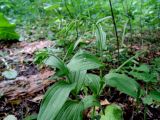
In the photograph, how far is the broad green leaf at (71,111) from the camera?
1023mm

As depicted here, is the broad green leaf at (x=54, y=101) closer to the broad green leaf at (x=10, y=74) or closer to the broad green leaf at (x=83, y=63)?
the broad green leaf at (x=83, y=63)

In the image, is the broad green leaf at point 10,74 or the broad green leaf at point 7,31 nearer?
the broad green leaf at point 10,74

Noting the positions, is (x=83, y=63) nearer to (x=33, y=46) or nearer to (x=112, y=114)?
(x=112, y=114)

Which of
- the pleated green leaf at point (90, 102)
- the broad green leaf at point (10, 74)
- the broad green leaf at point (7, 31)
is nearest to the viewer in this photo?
the pleated green leaf at point (90, 102)

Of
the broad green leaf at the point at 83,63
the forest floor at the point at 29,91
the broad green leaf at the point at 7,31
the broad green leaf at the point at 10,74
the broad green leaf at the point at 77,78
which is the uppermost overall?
the broad green leaf at the point at 7,31

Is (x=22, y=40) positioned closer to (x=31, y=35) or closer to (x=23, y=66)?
(x=31, y=35)

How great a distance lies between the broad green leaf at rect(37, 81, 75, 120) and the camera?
38.2 inches

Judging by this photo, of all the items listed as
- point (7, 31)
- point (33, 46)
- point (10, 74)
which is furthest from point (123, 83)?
point (7, 31)

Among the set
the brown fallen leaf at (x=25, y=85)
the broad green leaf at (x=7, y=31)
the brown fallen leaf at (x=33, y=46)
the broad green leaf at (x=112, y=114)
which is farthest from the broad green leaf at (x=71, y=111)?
the broad green leaf at (x=7, y=31)

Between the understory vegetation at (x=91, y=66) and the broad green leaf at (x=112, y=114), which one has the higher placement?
the understory vegetation at (x=91, y=66)

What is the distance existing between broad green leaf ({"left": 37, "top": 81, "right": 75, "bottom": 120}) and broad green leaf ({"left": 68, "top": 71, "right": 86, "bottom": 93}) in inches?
3.0

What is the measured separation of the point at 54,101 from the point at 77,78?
17 centimetres

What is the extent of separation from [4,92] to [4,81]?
0.18 m

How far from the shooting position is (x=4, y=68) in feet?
7.13
